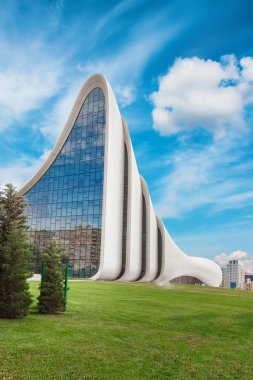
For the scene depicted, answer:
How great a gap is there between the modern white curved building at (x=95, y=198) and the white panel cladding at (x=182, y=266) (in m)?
5.10

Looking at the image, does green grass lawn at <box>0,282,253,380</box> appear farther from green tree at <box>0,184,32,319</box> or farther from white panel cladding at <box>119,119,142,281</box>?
white panel cladding at <box>119,119,142,281</box>

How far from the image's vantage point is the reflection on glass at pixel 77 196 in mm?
46312

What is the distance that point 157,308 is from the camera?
1789 cm

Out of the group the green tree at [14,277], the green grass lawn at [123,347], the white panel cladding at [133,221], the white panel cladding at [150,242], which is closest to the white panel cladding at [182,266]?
the white panel cladding at [150,242]

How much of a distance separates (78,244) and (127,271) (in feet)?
24.8

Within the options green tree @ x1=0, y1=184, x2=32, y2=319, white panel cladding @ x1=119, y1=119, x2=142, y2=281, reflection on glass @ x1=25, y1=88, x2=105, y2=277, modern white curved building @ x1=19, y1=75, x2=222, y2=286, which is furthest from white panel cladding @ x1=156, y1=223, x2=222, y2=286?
green tree @ x1=0, y1=184, x2=32, y2=319

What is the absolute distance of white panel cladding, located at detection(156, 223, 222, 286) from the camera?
61.1 m

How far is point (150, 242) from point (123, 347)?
46.9 meters

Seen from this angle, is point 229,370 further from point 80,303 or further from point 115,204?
point 115,204

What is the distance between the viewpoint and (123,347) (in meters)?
9.77

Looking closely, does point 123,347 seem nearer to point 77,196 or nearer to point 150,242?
point 77,196

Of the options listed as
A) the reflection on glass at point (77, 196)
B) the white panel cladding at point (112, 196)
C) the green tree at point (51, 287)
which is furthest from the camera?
the reflection on glass at point (77, 196)

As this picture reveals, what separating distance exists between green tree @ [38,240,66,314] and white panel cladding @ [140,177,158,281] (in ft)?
136

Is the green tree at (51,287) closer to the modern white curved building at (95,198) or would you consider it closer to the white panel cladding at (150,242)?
the modern white curved building at (95,198)
